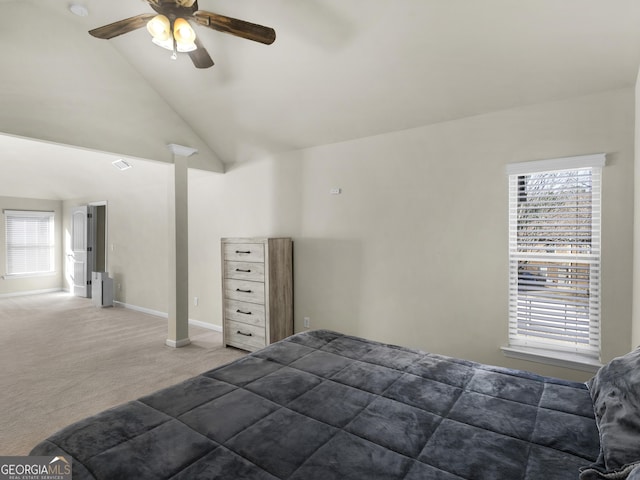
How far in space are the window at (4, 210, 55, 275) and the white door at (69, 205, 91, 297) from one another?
42.1 inches

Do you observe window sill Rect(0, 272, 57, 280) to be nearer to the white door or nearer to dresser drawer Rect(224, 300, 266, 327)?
the white door

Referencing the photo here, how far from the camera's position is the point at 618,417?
3.61ft

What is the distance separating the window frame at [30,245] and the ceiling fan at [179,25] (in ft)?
25.0

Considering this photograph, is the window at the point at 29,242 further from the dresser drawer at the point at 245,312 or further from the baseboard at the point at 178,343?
the dresser drawer at the point at 245,312

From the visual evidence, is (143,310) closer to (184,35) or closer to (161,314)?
(161,314)

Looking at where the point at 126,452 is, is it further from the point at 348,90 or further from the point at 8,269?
the point at 8,269

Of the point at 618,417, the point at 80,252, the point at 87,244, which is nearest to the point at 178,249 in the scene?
the point at 618,417

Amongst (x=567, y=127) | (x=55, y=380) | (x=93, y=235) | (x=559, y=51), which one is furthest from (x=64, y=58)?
(x=93, y=235)

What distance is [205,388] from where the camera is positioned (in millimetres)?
1552

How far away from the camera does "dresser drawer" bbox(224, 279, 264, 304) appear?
386cm

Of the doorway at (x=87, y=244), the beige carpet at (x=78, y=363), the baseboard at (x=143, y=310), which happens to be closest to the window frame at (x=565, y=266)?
the beige carpet at (x=78, y=363)

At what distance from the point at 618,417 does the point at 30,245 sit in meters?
10.2

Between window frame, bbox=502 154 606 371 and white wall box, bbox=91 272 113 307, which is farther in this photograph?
white wall box, bbox=91 272 113 307

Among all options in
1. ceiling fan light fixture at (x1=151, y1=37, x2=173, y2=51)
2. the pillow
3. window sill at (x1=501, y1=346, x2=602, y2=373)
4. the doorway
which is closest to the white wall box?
the doorway
